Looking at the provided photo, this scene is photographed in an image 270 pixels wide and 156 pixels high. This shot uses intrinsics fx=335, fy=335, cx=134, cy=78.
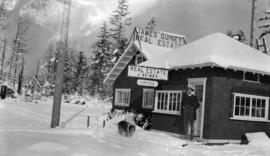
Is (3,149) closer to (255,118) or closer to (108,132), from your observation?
(108,132)

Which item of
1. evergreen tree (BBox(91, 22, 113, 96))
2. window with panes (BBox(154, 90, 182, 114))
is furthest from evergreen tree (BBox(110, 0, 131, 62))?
window with panes (BBox(154, 90, 182, 114))

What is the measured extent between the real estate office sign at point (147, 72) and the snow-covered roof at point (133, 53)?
4.75 m

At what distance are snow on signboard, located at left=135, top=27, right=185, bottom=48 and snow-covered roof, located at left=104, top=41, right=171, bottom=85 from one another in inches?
19.1

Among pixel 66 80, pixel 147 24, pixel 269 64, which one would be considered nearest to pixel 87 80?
pixel 66 80

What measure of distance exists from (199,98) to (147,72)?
87.2 inches

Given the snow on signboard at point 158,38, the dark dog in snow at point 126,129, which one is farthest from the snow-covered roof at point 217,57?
the snow on signboard at point 158,38

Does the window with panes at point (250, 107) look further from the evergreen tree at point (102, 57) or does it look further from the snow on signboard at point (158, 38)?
the evergreen tree at point (102, 57)

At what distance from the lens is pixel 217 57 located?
11.9 m

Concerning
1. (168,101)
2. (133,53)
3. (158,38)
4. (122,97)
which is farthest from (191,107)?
(158,38)

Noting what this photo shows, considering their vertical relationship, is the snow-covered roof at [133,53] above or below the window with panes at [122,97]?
above

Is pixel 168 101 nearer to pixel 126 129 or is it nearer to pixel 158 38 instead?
pixel 126 129

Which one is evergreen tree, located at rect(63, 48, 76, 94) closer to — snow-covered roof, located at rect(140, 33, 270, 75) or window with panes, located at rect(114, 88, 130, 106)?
window with panes, located at rect(114, 88, 130, 106)

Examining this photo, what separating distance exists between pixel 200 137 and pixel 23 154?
774 centimetres

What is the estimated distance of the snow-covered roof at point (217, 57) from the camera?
1201cm
